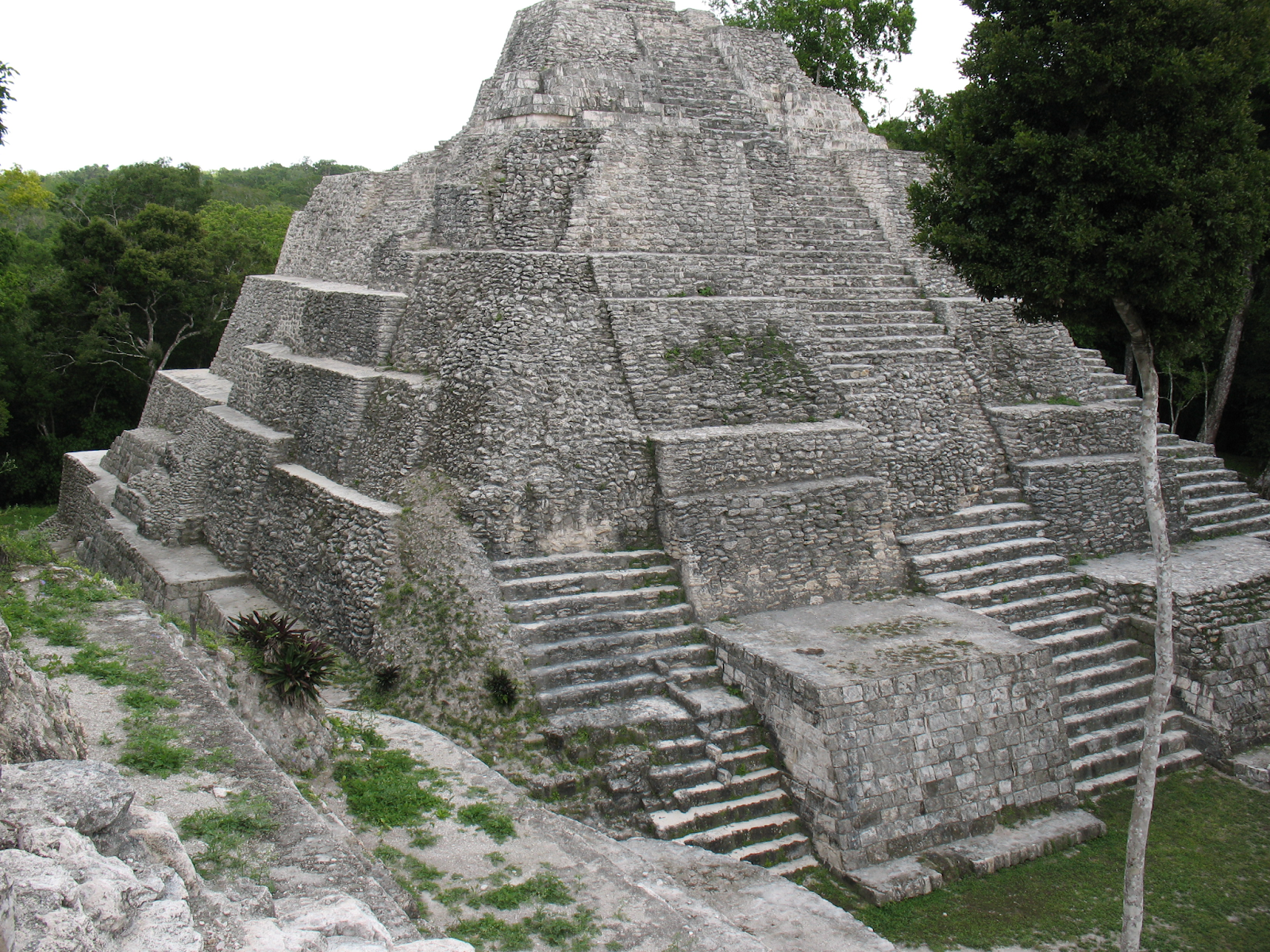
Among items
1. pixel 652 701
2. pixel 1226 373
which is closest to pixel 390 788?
pixel 652 701

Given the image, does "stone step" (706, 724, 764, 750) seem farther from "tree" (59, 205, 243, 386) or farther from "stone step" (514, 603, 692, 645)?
"tree" (59, 205, 243, 386)

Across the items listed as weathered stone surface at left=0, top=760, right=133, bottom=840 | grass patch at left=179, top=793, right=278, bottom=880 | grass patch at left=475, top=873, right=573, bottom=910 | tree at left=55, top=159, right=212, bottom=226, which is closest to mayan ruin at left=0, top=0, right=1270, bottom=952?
grass patch at left=179, top=793, right=278, bottom=880

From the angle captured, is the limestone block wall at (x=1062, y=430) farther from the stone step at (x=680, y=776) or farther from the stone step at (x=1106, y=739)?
the stone step at (x=680, y=776)

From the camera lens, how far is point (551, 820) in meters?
6.31

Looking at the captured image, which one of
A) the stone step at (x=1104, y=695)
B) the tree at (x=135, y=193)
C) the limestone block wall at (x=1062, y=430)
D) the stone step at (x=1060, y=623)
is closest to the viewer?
the stone step at (x=1104, y=695)

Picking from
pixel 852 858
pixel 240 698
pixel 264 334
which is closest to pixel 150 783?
pixel 240 698

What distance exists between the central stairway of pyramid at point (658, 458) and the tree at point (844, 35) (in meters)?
8.27

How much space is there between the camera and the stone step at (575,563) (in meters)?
8.74

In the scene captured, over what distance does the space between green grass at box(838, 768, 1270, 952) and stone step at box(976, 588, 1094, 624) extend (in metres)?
1.94

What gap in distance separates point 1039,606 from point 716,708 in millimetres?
3948

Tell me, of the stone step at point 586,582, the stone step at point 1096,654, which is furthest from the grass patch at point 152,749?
the stone step at point 1096,654

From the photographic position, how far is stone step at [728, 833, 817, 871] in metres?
7.09

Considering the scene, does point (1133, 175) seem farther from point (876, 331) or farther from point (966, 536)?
point (876, 331)

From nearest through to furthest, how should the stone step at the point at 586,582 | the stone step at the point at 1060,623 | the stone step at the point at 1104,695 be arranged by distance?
the stone step at the point at 586,582 < the stone step at the point at 1104,695 < the stone step at the point at 1060,623
